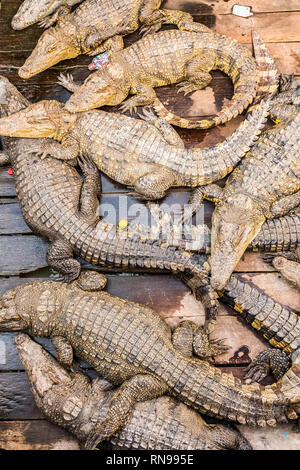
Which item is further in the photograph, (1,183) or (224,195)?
(1,183)

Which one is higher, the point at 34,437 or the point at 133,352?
the point at 133,352

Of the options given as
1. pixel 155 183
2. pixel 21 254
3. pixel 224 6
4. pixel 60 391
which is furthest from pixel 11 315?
pixel 224 6

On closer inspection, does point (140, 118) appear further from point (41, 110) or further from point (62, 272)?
point (62, 272)

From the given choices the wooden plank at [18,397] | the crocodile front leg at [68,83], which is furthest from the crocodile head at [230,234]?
the crocodile front leg at [68,83]

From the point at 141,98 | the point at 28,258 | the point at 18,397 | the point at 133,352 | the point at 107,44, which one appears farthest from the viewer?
the point at 107,44

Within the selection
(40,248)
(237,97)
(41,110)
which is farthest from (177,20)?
(40,248)

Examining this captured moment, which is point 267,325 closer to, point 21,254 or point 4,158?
point 21,254
